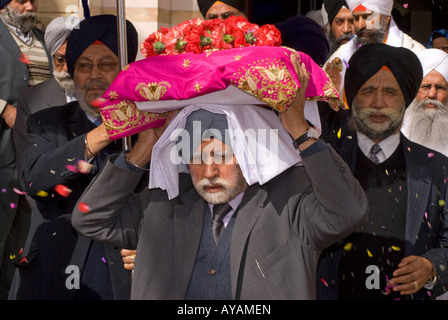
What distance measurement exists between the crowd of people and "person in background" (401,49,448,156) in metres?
0.01

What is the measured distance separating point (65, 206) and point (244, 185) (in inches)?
53.0

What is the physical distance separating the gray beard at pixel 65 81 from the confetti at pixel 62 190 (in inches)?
65.2

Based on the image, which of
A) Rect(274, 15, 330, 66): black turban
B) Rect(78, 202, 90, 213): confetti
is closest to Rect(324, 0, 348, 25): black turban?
Rect(274, 15, 330, 66): black turban

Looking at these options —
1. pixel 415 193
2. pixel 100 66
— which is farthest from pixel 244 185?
pixel 100 66

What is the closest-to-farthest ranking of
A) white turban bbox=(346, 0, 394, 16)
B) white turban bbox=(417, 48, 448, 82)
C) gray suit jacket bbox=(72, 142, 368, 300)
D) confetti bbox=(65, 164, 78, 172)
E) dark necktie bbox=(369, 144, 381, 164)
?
gray suit jacket bbox=(72, 142, 368, 300) → confetti bbox=(65, 164, 78, 172) → dark necktie bbox=(369, 144, 381, 164) → white turban bbox=(417, 48, 448, 82) → white turban bbox=(346, 0, 394, 16)

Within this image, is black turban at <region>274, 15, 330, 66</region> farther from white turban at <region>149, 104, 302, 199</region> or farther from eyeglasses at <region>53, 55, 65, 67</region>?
eyeglasses at <region>53, 55, 65, 67</region>

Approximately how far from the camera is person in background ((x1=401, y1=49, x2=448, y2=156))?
21.5ft

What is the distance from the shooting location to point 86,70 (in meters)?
5.41

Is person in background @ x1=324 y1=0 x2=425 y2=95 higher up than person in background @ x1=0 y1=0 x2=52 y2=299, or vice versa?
person in background @ x1=324 y1=0 x2=425 y2=95

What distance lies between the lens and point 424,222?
4949 millimetres

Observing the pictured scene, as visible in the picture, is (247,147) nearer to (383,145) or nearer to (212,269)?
(212,269)

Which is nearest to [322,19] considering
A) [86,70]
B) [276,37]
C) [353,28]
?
[353,28]

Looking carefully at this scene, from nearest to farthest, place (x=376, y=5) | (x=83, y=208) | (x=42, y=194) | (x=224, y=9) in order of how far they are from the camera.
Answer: (x=83, y=208) < (x=42, y=194) < (x=224, y=9) < (x=376, y=5)

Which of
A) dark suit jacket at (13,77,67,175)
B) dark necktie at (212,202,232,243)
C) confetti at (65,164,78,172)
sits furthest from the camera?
dark suit jacket at (13,77,67,175)
